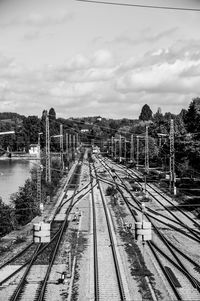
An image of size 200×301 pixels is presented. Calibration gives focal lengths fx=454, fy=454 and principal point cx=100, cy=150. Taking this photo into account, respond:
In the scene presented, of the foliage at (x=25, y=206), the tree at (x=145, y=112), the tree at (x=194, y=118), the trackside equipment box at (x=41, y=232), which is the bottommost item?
the foliage at (x=25, y=206)

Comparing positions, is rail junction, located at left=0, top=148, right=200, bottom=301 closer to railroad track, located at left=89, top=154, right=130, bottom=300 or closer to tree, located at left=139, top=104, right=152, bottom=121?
railroad track, located at left=89, top=154, right=130, bottom=300

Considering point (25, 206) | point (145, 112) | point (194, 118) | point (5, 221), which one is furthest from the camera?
point (145, 112)

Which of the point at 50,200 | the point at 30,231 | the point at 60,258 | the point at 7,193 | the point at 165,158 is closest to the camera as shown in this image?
the point at 60,258

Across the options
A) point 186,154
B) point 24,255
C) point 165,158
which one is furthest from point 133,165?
point 24,255

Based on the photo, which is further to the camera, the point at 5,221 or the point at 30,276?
the point at 5,221

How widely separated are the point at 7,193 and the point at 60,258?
34287 mm

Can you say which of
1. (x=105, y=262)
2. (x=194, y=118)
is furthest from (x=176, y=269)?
(x=194, y=118)

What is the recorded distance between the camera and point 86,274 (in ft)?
75.5

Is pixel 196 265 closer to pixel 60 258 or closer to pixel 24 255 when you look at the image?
pixel 60 258

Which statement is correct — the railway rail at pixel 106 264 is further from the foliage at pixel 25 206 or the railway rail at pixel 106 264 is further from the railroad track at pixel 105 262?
the foliage at pixel 25 206

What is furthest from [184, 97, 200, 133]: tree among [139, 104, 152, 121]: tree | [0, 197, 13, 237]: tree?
[139, 104, 152, 121]: tree

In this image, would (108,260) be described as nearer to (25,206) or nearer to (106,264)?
(106,264)

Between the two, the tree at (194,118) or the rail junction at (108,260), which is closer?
the rail junction at (108,260)

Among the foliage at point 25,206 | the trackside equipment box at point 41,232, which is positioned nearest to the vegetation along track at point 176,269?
the trackside equipment box at point 41,232
